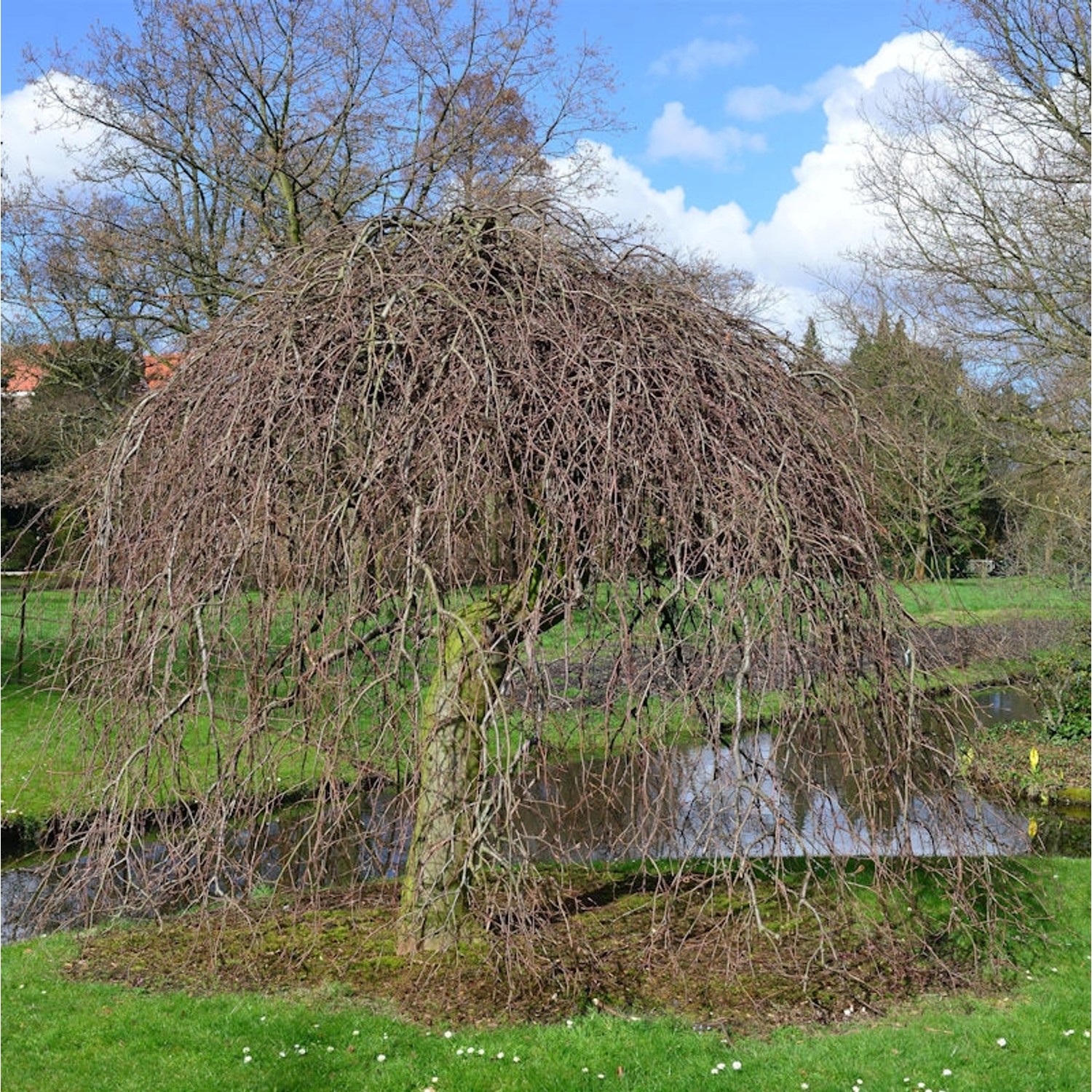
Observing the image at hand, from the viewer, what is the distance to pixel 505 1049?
142 inches

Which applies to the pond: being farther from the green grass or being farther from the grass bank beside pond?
the green grass

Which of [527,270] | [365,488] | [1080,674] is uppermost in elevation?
[527,270]

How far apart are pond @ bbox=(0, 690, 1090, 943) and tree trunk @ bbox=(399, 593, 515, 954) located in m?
0.15

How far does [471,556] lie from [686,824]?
1332mm

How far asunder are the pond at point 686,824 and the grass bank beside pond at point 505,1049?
0.47 meters

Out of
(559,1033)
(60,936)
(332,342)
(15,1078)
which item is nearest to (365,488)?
(332,342)

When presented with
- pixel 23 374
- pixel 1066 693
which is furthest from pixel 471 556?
pixel 23 374

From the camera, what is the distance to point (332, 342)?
13.0ft

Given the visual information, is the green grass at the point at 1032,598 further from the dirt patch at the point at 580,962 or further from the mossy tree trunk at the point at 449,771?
the mossy tree trunk at the point at 449,771

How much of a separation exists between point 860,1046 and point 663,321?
257cm

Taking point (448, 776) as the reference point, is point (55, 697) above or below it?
below

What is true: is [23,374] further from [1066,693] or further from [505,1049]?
[1066,693]

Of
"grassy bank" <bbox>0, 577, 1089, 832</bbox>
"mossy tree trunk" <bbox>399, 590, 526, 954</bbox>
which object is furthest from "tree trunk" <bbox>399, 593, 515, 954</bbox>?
"grassy bank" <bbox>0, 577, 1089, 832</bbox>

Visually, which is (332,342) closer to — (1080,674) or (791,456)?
(791,456)
